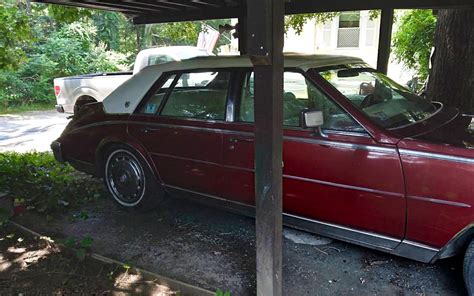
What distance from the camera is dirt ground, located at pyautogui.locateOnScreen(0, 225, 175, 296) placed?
10.3ft

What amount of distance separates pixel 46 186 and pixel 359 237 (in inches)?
157

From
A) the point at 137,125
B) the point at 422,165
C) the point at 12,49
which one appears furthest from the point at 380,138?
the point at 12,49

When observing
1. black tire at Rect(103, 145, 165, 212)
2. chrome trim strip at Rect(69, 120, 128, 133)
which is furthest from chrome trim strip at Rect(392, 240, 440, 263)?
chrome trim strip at Rect(69, 120, 128, 133)

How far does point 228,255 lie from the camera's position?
363cm

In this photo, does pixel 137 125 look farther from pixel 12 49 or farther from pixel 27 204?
pixel 12 49

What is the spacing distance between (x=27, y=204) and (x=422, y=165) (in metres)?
4.29

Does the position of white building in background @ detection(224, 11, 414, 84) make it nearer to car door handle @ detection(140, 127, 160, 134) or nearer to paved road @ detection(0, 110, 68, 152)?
paved road @ detection(0, 110, 68, 152)

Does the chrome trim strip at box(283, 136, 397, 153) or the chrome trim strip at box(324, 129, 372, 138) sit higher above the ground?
the chrome trim strip at box(324, 129, 372, 138)

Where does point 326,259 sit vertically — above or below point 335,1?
below

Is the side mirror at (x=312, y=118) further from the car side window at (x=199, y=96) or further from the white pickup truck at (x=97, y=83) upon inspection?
the white pickup truck at (x=97, y=83)

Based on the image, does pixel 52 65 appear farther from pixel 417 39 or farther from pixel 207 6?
pixel 417 39

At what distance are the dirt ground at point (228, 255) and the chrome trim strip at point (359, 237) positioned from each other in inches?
11.4

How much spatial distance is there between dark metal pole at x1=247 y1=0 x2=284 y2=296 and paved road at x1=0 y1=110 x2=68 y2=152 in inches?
281

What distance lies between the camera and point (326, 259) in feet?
11.6
